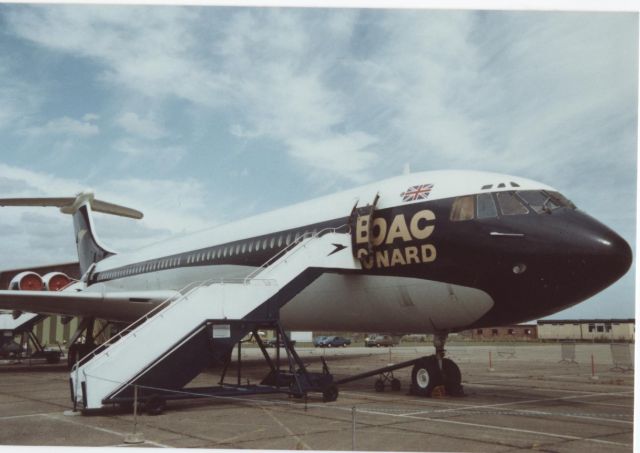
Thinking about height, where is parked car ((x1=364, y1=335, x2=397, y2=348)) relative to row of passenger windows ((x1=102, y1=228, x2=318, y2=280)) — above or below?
below

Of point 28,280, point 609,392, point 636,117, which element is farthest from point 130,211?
point 636,117

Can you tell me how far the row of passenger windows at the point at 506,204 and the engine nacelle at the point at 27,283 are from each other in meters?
19.9

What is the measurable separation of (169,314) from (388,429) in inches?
194

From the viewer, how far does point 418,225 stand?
12141 mm

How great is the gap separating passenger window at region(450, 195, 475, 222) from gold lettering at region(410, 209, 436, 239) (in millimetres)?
425

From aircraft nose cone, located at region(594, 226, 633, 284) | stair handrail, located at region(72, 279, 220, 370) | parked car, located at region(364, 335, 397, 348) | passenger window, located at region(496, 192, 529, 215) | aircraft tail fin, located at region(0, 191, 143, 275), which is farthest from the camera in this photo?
parked car, located at region(364, 335, 397, 348)

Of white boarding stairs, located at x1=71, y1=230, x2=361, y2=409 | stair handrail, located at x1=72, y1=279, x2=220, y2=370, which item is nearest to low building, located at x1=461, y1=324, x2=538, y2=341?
stair handrail, located at x1=72, y1=279, x2=220, y2=370

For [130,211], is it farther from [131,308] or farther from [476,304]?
[476,304]

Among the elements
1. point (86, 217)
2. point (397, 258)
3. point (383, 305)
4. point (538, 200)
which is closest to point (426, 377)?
point (383, 305)

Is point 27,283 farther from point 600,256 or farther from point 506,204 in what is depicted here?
point 600,256

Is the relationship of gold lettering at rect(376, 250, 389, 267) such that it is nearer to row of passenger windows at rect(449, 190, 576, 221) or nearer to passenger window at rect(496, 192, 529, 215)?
row of passenger windows at rect(449, 190, 576, 221)

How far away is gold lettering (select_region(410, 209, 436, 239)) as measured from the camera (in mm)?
11938

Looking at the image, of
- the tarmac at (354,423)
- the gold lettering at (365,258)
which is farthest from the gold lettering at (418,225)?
→ the tarmac at (354,423)

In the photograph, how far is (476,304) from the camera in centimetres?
1152
